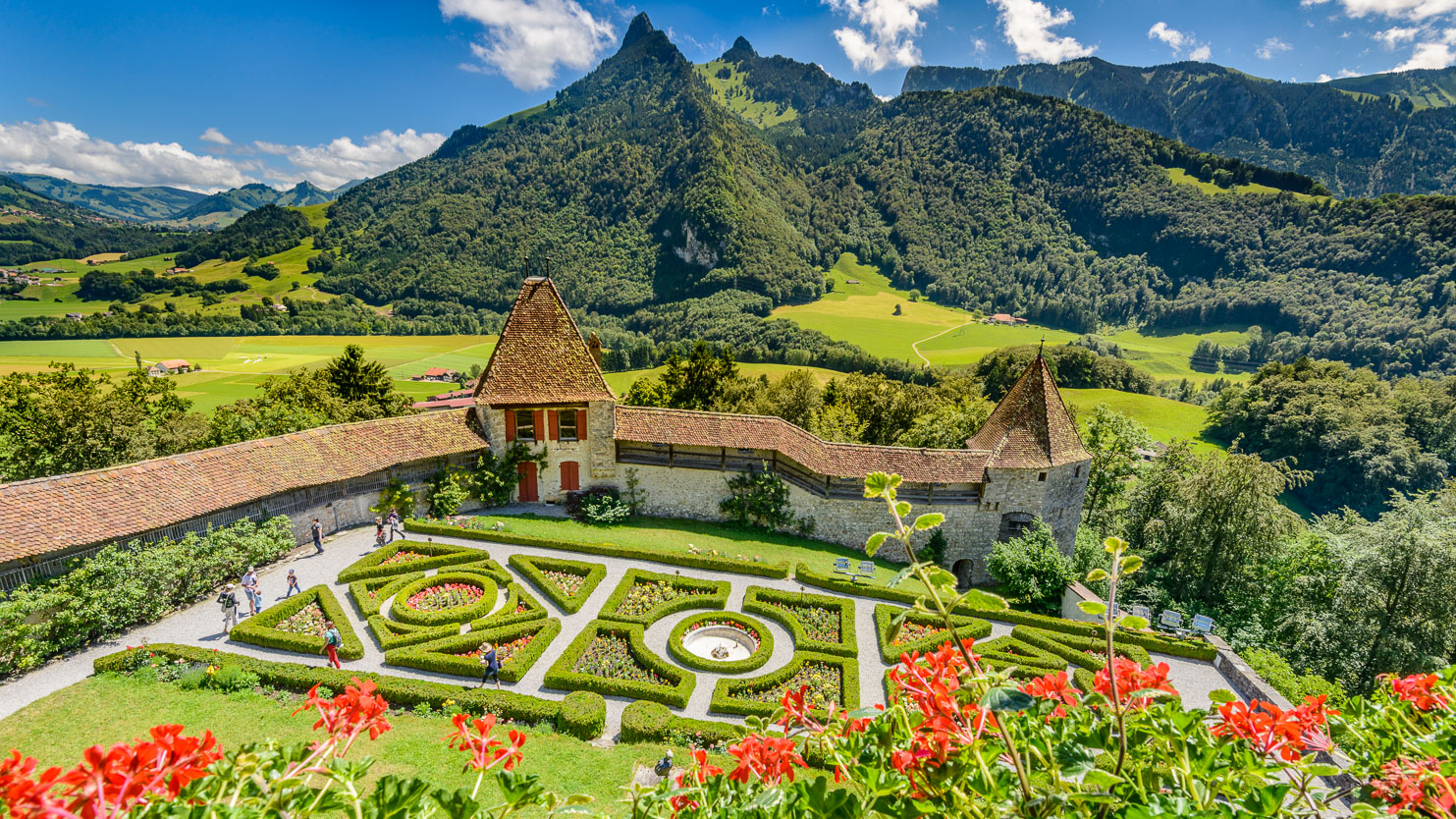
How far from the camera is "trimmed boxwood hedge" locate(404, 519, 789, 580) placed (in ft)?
74.4

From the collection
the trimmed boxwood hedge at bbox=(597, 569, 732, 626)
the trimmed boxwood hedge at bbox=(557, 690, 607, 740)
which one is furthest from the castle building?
the trimmed boxwood hedge at bbox=(557, 690, 607, 740)

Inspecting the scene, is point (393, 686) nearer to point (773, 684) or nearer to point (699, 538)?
point (773, 684)

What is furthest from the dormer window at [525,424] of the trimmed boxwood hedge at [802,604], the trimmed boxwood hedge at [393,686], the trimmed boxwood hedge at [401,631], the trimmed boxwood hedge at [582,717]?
the trimmed boxwood hedge at [582,717]

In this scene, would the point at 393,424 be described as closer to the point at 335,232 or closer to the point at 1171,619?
the point at 1171,619

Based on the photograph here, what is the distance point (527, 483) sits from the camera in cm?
2762

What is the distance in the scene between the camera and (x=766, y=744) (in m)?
3.73

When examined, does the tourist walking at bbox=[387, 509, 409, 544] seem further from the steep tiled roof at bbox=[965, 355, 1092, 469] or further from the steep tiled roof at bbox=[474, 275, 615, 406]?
the steep tiled roof at bbox=[965, 355, 1092, 469]

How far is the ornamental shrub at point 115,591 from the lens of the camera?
1465cm

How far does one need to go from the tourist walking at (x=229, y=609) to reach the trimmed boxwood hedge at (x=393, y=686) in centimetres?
145

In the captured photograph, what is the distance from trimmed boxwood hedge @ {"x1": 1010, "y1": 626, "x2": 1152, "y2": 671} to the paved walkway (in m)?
0.84

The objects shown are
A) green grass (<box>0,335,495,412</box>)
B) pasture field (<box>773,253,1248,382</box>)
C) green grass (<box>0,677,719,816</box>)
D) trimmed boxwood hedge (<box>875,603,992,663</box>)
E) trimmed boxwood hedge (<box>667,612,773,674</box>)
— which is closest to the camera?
green grass (<box>0,677,719,816</box>)

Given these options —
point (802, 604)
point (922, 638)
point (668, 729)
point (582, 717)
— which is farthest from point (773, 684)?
point (922, 638)

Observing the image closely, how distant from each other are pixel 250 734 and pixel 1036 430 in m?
28.3

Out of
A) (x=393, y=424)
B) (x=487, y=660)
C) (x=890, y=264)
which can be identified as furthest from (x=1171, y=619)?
(x=890, y=264)
